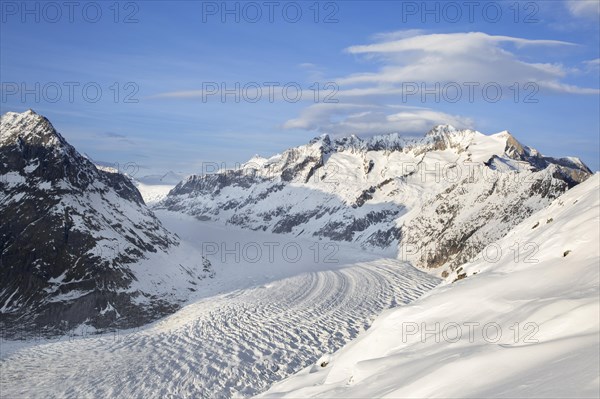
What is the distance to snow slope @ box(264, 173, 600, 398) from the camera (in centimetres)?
859

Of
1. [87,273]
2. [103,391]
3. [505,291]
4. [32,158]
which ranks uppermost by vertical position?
[32,158]

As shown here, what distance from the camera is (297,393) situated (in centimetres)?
1562

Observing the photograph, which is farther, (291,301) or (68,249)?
(68,249)

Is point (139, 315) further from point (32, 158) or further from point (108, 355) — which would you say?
point (32, 158)

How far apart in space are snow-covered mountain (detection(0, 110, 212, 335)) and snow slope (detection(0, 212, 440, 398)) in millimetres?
5069

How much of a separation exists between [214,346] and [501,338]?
104 ft

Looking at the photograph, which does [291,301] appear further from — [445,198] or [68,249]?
[445,198]

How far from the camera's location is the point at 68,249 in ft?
188

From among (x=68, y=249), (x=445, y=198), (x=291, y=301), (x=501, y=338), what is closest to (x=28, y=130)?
(x=68, y=249)

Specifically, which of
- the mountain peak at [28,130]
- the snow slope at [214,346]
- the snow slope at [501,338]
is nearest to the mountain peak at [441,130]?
the snow slope at [214,346]

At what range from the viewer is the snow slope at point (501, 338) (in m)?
8.59

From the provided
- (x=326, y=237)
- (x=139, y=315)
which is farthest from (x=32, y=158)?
(x=326, y=237)

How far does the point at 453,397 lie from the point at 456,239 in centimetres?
7450

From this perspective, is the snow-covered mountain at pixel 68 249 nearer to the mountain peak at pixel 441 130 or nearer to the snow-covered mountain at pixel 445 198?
the snow-covered mountain at pixel 445 198
